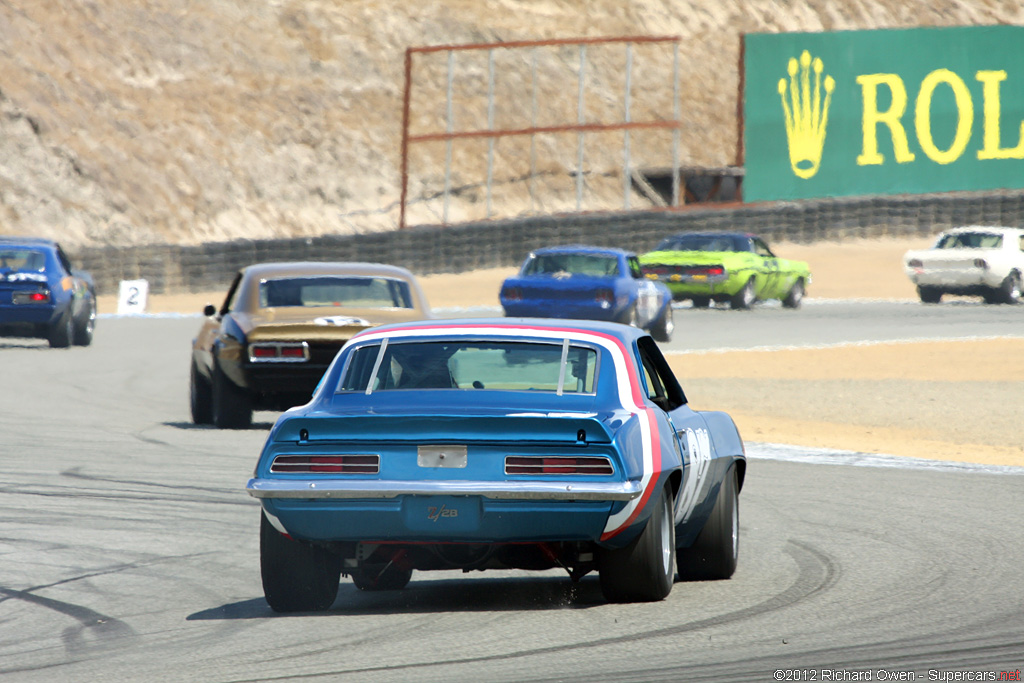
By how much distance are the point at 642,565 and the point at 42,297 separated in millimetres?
17999

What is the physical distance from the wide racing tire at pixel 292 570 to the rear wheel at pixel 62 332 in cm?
1772

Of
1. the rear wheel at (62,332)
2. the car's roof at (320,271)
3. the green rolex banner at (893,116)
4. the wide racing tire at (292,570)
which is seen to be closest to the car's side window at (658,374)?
the wide racing tire at (292,570)

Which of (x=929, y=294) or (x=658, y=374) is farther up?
(x=658, y=374)

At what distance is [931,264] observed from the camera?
32.8m

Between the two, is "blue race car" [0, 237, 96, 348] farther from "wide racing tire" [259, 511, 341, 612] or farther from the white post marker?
"wide racing tire" [259, 511, 341, 612]

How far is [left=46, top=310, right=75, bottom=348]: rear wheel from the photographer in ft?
78.9

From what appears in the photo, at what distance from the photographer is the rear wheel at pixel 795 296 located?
3322 cm

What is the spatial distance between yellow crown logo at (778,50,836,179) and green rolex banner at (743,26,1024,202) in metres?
0.03

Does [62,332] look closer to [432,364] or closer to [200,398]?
[200,398]

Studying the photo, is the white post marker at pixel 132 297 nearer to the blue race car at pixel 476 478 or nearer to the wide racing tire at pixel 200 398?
the wide racing tire at pixel 200 398

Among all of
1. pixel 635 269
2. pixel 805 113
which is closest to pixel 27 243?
pixel 635 269

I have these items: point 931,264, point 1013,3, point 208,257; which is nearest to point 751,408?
point 931,264

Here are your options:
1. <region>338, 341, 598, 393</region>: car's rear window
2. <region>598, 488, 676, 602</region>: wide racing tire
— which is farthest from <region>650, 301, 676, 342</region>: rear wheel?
<region>598, 488, 676, 602</region>: wide racing tire

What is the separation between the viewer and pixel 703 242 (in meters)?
31.4
